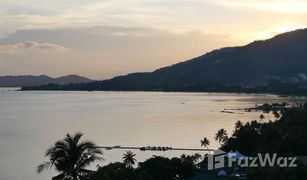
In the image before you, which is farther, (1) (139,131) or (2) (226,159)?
(1) (139,131)

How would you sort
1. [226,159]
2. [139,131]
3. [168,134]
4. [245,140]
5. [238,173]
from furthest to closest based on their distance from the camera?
[139,131]
[168,134]
[245,140]
[226,159]
[238,173]

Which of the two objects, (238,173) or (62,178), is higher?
(62,178)

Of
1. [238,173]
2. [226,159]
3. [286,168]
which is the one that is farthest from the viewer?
[226,159]

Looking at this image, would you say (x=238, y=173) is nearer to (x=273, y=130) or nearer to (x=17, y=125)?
(x=273, y=130)

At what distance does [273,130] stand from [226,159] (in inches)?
751

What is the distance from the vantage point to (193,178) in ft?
105

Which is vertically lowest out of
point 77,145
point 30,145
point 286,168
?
point 30,145

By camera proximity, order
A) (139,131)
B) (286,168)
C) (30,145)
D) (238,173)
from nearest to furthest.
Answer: (286,168) → (238,173) → (30,145) → (139,131)

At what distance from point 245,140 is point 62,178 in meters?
33.2

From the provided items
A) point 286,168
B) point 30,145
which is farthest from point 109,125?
point 286,168

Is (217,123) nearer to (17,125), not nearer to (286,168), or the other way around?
(17,125)

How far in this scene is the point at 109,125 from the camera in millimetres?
102000

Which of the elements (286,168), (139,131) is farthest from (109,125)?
(286,168)

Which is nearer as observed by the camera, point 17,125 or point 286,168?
point 286,168
